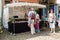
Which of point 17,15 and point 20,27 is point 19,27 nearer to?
point 20,27

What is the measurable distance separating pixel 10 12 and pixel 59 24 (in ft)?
18.1

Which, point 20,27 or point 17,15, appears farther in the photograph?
point 17,15

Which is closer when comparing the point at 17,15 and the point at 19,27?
the point at 19,27

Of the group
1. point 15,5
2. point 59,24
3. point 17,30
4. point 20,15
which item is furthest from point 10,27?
point 59,24

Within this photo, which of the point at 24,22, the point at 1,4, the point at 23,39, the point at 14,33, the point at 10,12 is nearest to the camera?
the point at 23,39

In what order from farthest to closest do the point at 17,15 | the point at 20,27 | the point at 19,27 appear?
the point at 17,15, the point at 20,27, the point at 19,27

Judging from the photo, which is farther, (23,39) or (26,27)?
(26,27)

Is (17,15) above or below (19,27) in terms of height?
above

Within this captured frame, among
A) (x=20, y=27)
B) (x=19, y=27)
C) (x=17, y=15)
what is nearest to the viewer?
(x=19, y=27)

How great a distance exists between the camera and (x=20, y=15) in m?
21.7

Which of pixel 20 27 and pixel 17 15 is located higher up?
pixel 17 15

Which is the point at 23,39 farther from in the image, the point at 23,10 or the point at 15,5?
the point at 23,10

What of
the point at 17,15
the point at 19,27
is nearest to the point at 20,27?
the point at 19,27

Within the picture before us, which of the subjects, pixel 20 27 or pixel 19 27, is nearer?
pixel 19 27
